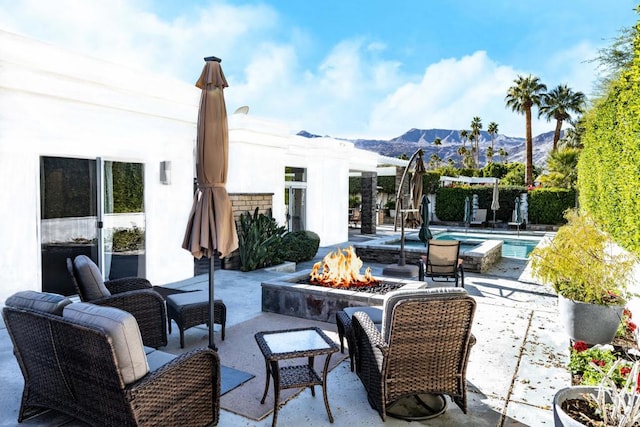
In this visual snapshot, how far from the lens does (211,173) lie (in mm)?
5039

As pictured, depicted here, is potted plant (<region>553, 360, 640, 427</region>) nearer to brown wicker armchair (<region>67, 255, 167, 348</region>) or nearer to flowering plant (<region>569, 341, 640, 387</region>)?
flowering plant (<region>569, 341, 640, 387</region>)

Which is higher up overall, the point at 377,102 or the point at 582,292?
the point at 377,102

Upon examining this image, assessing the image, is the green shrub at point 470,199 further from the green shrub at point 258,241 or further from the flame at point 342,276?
the flame at point 342,276

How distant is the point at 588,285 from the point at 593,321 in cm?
46

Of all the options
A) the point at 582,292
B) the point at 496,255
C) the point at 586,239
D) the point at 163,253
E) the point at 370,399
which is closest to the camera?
the point at 370,399

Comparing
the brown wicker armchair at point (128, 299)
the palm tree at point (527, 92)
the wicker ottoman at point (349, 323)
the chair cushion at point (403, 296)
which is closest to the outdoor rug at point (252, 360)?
the wicker ottoman at point (349, 323)

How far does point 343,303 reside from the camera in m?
6.42

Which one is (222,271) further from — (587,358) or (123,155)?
(587,358)

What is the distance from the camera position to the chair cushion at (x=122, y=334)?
297 centimetres

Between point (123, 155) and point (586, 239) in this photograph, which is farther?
point (123, 155)

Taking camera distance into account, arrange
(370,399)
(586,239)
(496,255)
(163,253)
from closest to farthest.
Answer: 1. (370,399)
2. (586,239)
3. (163,253)
4. (496,255)

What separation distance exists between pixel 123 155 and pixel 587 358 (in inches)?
321

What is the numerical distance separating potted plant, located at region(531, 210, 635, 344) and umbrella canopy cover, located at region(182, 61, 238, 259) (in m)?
4.45

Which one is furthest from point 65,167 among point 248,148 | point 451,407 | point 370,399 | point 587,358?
point 587,358
